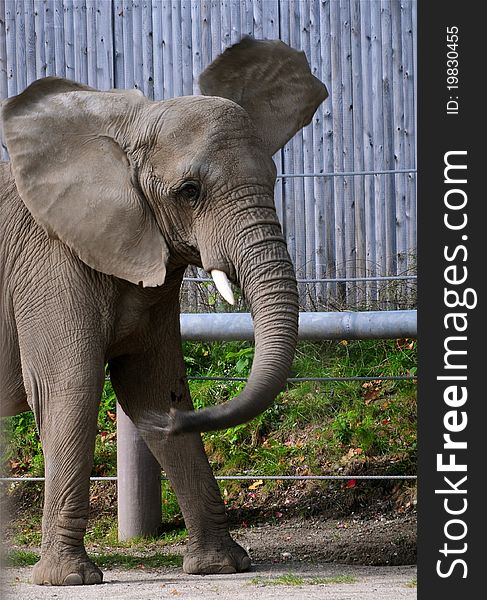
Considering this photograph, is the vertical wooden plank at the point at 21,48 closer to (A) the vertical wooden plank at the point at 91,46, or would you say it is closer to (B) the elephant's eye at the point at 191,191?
(A) the vertical wooden plank at the point at 91,46

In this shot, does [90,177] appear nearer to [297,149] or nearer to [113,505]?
[113,505]

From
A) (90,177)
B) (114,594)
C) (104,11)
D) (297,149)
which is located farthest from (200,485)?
(104,11)

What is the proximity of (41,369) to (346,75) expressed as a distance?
5.14 m

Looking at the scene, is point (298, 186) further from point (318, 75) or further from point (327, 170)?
point (318, 75)

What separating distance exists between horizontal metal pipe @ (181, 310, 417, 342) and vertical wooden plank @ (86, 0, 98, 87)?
449 centimetres

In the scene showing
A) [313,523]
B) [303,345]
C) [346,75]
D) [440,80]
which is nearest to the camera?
[440,80]

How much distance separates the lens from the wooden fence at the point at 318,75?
9.40 meters

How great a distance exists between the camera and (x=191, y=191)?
5055mm

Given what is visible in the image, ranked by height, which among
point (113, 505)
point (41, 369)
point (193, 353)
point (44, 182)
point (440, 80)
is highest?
point (440, 80)

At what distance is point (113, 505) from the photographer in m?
7.55

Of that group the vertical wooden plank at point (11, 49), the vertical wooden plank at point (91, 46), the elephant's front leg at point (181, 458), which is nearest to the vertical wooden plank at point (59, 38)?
the vertical wooden plank at point (91, 46)

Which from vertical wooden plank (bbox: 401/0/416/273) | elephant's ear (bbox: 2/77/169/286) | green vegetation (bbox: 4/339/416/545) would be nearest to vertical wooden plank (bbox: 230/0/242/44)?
vertical wooden plank (bbox: 401/0/416/273)

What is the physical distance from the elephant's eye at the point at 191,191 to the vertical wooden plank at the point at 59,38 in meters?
5.29

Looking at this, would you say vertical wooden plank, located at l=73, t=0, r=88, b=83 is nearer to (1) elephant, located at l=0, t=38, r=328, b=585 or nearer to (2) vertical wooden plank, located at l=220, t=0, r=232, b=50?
(2) vertical wooden plank, located at l=220, t=0, r=232, b=50
